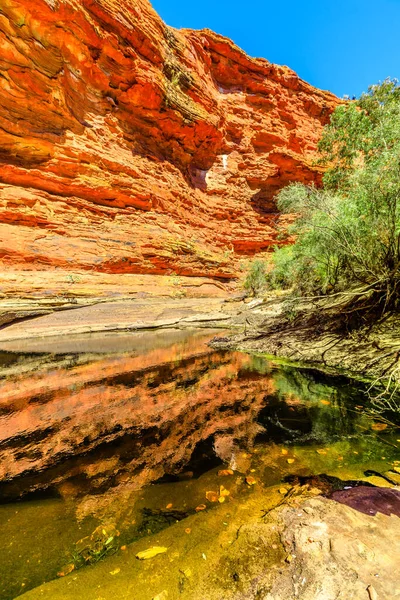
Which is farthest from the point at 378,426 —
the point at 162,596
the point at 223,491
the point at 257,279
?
the point at 257,279

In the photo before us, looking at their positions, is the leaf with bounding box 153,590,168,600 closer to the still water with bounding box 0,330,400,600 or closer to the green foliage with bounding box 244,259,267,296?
the still water with bounding box 0,330,400,600

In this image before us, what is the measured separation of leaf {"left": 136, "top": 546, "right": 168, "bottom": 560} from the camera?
6.04ft

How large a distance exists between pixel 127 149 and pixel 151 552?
2968 centimetres

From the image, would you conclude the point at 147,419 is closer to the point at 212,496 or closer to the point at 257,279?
the point at 212,496

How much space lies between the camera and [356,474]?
2613 mm

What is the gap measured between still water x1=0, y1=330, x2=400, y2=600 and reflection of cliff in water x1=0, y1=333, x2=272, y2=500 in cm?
2

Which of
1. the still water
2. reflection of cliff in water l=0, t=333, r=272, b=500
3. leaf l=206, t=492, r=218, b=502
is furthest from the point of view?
reflection of cliff in water l=0, t=333, r=272, b=500

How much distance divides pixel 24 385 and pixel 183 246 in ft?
67.1

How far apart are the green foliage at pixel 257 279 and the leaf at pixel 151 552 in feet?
77.1

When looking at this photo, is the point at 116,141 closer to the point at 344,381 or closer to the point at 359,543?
the point at 344,381

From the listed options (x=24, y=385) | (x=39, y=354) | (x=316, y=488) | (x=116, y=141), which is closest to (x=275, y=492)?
(x=316, y=488)

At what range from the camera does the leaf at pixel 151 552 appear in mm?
1842

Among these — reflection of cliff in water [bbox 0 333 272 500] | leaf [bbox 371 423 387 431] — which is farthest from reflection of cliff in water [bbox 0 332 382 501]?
leaf [bbox 371 423 387 431]

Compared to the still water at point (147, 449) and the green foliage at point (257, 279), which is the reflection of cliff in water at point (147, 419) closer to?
the still water at point (147, 449)
